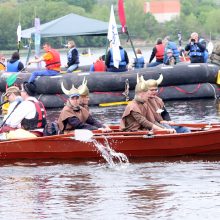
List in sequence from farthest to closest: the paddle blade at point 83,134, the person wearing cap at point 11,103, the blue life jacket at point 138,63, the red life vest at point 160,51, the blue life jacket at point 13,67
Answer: the red life vest at point 160,51 < the blue life jacket at point 138,63 < the blue life jacket at point 13,67 < the person wearing cap at point 11,103 < the paddle blade at point 83,134

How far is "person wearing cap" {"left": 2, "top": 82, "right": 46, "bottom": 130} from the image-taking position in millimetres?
15023

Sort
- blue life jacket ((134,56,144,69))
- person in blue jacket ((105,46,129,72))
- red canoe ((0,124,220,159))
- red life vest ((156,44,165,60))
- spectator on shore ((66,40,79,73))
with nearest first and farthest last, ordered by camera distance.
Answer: red canoe ((0,124,220,159)) < person in blue jacket ((105,46,129,72)) < spectator on shore ((66,40,79,73)) < blue life jacket ((134,56,144,69)) < red life vest ((156,44,165,60))

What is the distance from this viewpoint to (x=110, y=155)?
14.6 meters

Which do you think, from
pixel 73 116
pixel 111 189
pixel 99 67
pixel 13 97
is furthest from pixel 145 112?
pixel 99 67

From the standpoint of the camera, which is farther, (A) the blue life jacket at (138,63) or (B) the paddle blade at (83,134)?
(A) the blue life jacket at (138,63)

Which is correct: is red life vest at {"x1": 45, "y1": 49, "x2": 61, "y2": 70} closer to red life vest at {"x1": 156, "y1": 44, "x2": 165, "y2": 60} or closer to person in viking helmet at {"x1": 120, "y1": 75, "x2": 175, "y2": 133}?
red life vest at {"x1": 156, "y1": 44, "x2": 165, "y2": 60}

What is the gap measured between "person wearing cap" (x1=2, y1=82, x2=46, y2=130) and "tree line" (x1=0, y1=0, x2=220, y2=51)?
53949mm

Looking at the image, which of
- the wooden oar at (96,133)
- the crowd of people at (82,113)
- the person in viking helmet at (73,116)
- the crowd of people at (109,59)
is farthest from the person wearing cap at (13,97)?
the crowd of people at (109,59)

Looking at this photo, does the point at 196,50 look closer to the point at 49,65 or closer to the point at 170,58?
Result: the point at 170,58

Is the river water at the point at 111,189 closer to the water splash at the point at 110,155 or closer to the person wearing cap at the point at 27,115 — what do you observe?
the water splash at the point at 110,155

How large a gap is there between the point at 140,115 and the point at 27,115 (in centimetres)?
174

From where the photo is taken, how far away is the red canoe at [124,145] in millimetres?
14516

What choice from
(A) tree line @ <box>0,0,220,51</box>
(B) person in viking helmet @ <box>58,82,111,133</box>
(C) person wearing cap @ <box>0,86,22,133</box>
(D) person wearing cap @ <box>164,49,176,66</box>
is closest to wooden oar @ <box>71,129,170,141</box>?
(B) person in viking helmet @ <box>58,82,111,133</box>

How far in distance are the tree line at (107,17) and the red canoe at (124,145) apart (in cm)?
5434
